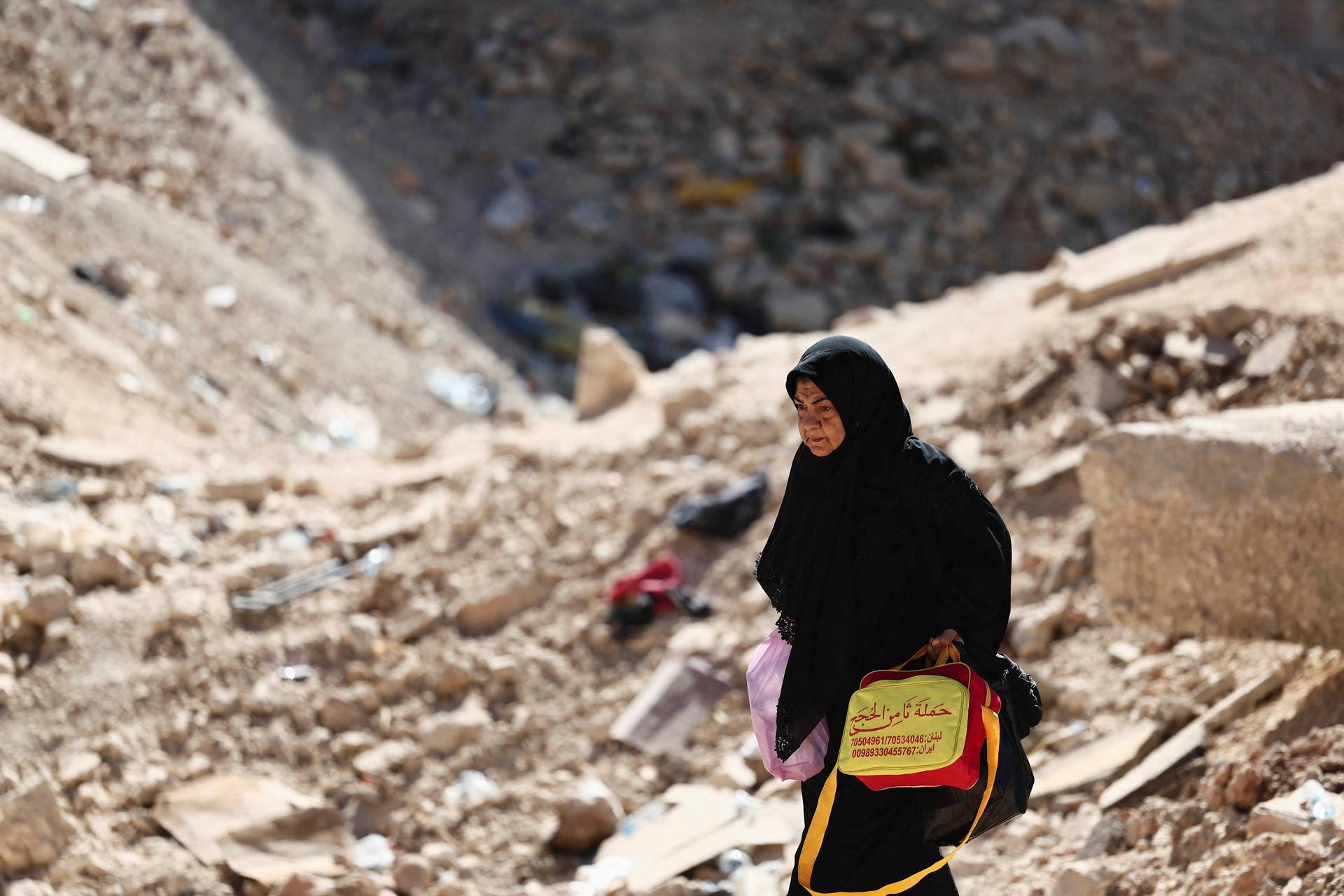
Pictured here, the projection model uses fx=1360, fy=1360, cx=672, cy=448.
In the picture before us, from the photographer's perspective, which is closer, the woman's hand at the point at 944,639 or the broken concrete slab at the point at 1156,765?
the woman's hand at the point at 944,639

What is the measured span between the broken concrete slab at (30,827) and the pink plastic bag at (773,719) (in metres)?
2.51

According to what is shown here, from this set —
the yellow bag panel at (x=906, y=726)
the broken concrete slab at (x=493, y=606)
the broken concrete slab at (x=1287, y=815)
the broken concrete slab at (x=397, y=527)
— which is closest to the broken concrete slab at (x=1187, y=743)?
the broken concrete slab at (x=1287, y=815)

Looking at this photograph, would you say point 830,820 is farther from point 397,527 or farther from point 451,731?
point 397,527

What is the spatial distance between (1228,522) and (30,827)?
3.54m

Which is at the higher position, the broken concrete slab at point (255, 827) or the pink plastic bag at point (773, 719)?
the pink plastic bag at point (773, 719)

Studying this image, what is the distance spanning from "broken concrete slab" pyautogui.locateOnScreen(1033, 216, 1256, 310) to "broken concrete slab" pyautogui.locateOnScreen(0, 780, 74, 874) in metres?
4.32

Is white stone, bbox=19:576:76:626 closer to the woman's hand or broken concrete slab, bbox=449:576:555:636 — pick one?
broken concrete slab, bbox=449:576:555:636

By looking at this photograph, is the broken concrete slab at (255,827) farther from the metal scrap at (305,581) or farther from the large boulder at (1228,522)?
the large boulder at (1228,522)

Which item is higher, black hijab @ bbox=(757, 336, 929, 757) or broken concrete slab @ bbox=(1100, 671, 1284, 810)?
black hijab @ bbox=(757, 336, 929, 757)

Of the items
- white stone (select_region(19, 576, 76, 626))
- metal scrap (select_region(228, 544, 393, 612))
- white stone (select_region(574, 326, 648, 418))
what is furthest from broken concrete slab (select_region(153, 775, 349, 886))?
white stone (select_region(574, 326, 648, 418))

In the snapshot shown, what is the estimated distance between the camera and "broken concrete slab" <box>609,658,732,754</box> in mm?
4676

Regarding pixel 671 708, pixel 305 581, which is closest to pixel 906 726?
pixel 671 708

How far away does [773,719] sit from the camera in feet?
8.80

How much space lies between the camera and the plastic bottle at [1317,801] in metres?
2.99
